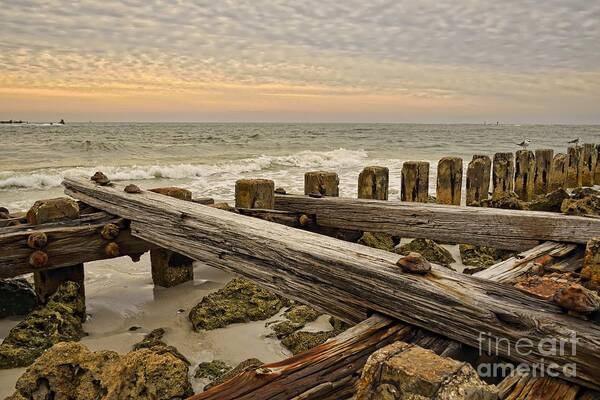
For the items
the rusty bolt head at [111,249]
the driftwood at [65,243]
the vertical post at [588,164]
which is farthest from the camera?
the vertical post at [588,164]

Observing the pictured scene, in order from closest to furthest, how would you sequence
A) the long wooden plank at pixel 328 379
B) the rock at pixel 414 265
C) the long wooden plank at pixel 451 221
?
1. the long wooden plank at pixel 328 379
2. the rock at pixel 414 265
3. the long wooden plank at pixel 451 221

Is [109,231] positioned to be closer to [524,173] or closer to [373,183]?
[373,183]

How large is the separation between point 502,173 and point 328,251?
616 centimetres

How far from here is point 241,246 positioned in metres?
2.68

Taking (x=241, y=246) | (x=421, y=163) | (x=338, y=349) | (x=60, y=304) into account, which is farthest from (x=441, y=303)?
(x=421, y=163)

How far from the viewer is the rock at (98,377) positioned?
7.30 feet

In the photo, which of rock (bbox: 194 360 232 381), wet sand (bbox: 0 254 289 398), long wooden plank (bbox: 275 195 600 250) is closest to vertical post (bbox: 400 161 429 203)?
long wooden plank (bbox: 275 195 600 250)

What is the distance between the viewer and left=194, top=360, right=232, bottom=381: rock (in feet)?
9.27

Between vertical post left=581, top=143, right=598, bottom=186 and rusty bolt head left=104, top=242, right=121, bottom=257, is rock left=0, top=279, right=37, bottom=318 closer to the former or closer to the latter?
rusty bolt head left=104, top=242, right=121, bottom=257

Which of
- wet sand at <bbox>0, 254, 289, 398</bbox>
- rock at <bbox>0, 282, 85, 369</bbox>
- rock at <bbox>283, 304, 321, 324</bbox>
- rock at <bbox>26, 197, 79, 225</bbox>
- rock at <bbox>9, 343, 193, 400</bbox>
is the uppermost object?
rock at <bbox>26, 197, 79, 225</bbox>

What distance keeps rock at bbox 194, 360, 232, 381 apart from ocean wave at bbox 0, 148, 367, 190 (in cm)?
782

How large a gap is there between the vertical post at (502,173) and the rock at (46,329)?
6.34 metres

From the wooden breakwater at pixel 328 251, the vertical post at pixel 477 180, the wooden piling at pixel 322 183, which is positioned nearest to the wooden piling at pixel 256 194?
the wooden breakwater at pixel 328 251

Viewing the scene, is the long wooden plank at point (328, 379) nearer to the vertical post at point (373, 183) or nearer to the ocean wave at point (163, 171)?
the vertical post at point (373, 183)
